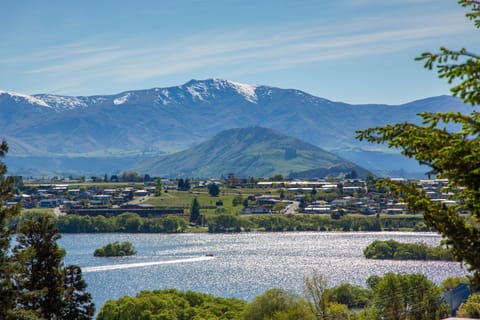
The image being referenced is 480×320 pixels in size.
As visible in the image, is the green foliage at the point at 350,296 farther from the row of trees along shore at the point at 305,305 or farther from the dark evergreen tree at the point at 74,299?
the dark evergreen tree at the point at 74,299

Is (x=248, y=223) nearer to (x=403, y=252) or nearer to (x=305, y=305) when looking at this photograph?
(x=403, y=252)

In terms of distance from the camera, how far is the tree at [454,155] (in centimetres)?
853

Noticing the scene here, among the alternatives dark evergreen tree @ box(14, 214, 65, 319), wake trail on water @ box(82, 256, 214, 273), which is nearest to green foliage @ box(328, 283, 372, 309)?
wake trail on water @ box(82, 256, 214, 273)

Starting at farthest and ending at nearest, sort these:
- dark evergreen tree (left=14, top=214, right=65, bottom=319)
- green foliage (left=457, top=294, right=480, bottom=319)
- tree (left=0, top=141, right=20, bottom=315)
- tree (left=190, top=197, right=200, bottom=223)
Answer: tree (left=190, top=197, right=200, bottom=223) → green foliage (left=457, top=294, right=480, bottom=319) → dark evergreen tree (left=14, top=214, right=65, bottom=319) → tree (left=0, top=141, right=20, bottom=315)

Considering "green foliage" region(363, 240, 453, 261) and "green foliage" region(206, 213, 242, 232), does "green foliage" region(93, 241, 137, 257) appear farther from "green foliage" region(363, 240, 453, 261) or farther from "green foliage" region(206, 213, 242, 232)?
"green foliage" region(206, 213, 242, 232)

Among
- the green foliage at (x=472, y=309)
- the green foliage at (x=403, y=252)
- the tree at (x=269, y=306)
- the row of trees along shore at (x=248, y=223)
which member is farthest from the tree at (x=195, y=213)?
the green foliage at (x=472, y=309)

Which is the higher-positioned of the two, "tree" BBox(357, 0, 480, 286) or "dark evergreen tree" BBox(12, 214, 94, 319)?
"tree" BBox(357, 0, 480, 286)

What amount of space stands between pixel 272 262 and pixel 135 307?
171 feet

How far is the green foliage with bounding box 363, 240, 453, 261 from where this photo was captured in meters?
106

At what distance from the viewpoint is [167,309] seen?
55750 mm

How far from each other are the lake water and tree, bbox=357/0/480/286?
6826 centimetres

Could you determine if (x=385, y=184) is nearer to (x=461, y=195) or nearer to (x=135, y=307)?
(x=461, y=195)

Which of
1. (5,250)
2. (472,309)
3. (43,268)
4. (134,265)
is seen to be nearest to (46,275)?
(43,268)

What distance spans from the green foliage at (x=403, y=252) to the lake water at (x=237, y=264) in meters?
2.11
